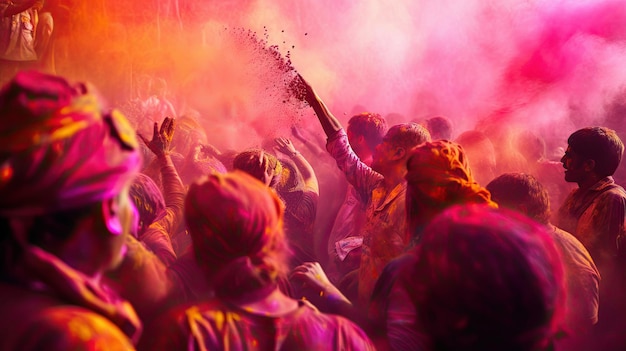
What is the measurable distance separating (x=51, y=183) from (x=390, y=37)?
685 cm

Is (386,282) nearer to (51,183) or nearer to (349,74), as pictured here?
(51,183)

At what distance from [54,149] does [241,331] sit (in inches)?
29.3

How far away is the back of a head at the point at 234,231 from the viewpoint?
157 centimetres

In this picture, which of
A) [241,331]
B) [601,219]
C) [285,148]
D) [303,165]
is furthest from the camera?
[285,148]

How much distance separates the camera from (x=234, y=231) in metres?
1.58

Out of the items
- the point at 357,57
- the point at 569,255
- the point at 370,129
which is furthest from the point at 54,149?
the point at 357,57

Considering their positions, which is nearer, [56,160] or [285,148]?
[56,160]

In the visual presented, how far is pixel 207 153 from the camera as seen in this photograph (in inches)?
189

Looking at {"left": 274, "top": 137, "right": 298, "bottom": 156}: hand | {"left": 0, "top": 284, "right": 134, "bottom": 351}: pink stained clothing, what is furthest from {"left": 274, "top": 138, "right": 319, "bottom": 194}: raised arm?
{"left": 0, "top": 284, "right": 134, "bottom": 351}: pink stained clothing

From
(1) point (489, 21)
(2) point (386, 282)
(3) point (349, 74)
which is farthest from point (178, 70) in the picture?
(2) point (386, 282)

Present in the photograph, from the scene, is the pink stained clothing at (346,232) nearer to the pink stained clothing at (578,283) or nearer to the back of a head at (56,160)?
the pink stained clothing at (578,283)

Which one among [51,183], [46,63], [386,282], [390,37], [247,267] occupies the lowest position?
[386,282]

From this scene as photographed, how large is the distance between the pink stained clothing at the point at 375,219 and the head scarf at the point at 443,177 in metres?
0.26

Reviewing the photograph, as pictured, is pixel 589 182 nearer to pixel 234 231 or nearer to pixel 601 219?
pixel 601 219
